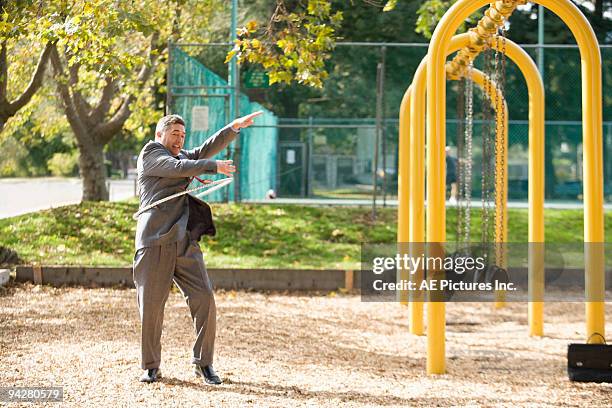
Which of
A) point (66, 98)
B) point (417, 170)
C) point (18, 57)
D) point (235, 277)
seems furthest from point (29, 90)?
point (417, 170)

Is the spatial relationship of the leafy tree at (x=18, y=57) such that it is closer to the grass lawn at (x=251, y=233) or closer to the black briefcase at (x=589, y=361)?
the grass lawn at (x=251, y=233)

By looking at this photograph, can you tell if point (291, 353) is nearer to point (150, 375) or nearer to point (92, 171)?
point (150, 375)

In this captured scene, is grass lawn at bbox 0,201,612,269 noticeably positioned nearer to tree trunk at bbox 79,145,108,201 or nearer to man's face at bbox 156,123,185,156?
tree trunk at bbox 79,145,108,201

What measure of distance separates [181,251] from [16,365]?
1.52 metres

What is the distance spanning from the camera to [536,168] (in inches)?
324

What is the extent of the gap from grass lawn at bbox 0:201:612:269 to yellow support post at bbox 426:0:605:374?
214 inches

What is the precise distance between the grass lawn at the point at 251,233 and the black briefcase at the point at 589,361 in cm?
603

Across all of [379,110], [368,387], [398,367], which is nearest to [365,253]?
[379,110]

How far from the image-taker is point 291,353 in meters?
7.29

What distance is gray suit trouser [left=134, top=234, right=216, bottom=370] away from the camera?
591 centimetres

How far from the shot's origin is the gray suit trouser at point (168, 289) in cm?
591

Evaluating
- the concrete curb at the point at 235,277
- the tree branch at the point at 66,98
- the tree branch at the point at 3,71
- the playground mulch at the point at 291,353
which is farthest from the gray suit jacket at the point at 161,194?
the tree branch at the point at 66,98

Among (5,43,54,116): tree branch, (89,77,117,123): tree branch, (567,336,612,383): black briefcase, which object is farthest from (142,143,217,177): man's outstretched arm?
(89,77,117,123): tree branch

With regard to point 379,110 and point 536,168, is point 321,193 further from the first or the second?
point 536,168
